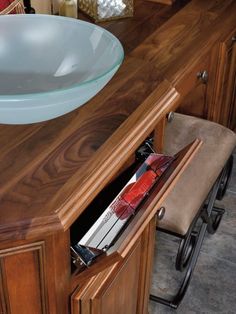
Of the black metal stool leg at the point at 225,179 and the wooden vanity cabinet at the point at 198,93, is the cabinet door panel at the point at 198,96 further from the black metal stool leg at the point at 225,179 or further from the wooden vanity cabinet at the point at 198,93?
the black metal stool leg at the point at 225,179

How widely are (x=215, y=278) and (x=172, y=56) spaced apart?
0.65 metres

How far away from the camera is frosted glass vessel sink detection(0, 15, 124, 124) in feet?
3.29

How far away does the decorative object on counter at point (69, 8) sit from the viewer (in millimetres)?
1366

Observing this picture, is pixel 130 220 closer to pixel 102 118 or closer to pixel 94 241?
pixel 94 241

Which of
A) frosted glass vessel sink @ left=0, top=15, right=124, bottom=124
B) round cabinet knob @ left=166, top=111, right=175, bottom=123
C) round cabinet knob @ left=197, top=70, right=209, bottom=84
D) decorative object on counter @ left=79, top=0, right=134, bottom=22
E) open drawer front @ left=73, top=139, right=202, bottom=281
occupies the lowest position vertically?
round cabinet knob @ left=166, top=111, right=175, bottom=123

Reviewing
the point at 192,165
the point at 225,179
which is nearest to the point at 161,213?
the point at 192,165

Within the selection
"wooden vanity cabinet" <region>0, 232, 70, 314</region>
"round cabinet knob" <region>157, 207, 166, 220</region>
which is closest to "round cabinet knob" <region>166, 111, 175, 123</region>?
"round cabinet knob" <region>157, 207, 166, 220</region>

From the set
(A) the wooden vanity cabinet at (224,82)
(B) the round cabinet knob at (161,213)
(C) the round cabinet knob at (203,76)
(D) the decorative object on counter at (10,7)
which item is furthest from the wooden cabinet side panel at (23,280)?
(A) the wooden vanity cabinet at (224,82)

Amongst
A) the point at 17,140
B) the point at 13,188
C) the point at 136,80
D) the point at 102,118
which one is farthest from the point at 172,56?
the point at 13,188

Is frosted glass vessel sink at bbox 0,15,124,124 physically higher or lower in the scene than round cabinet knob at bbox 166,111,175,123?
higher

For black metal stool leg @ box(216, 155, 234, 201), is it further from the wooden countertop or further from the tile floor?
the wooden countertop

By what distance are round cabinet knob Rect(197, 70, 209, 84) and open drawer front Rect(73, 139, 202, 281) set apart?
1.62 ft

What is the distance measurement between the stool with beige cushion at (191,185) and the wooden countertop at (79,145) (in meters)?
0.19

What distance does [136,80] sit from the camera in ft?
3.54
